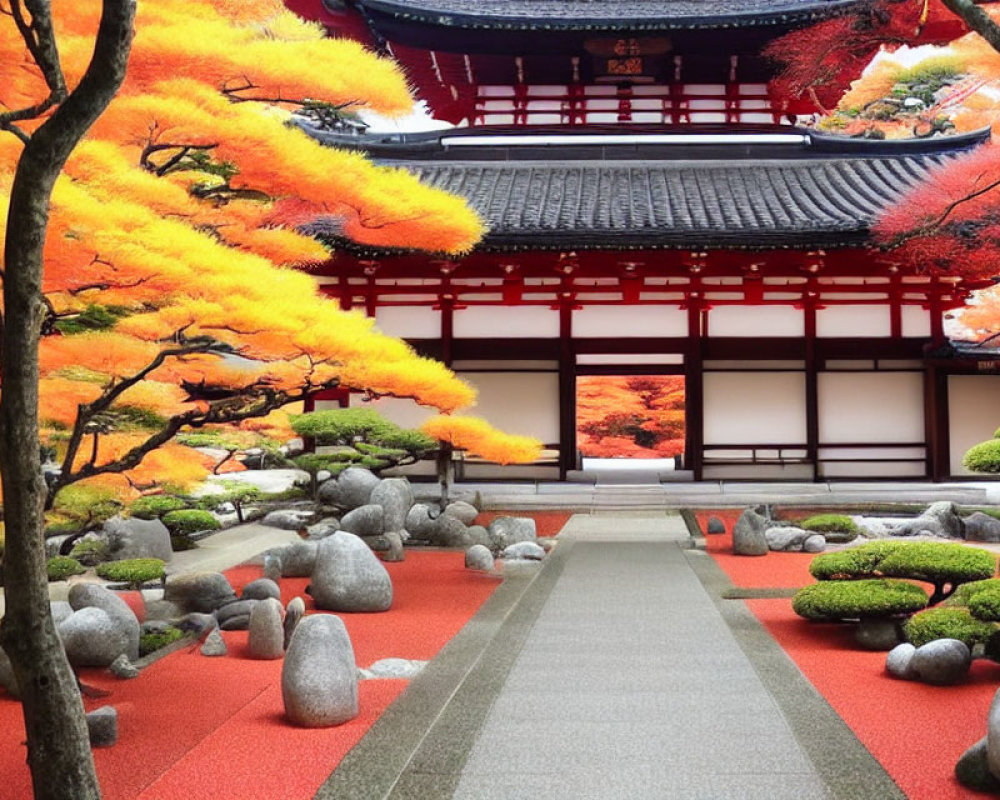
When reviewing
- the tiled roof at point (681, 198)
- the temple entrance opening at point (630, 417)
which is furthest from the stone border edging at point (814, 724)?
the temple entrance opening at point (630, 417)

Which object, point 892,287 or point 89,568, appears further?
point 892,287

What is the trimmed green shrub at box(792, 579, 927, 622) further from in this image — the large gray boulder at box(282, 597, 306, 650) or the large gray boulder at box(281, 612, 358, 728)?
the large gray boulder at box(282, 597, 306, 650)

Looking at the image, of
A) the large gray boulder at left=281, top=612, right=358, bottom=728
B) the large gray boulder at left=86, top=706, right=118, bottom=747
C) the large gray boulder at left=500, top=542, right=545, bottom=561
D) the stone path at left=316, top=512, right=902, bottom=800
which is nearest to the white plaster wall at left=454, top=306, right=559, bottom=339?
the large gray boulder at left=500, top=542, right=545, bottom=561

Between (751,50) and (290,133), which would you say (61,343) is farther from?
(751,50)

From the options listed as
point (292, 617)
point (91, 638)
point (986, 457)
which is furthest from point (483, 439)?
point (986, 457)

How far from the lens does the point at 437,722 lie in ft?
19.5

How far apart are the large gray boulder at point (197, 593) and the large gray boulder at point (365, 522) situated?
14.1 ft

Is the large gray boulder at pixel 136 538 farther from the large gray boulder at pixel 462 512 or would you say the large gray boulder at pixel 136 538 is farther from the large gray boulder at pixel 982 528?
the large gray boulder at pixel 982 528

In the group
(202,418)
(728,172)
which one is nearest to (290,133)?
(202,418)

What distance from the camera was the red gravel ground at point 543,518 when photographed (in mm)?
15498

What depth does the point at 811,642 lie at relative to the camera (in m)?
8.15

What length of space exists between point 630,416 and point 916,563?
25338 millimetres

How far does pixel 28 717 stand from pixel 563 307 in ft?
51.5

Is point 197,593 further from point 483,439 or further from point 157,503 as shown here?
point 483,439
